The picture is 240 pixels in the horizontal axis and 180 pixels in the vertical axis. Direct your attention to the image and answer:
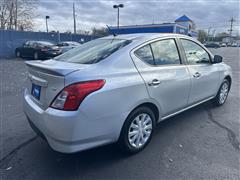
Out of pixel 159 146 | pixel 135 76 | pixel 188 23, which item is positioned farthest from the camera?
pixel 188 23

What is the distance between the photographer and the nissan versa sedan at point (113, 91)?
2.11 m

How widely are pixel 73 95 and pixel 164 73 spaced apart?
4.74 ft

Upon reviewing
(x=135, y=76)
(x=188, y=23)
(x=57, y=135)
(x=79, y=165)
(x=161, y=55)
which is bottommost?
(x=79, y=165)

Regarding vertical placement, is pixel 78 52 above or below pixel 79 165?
above

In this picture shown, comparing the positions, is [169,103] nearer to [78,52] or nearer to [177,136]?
[177,136]

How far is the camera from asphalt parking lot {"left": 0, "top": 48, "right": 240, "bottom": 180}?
2.41 meters

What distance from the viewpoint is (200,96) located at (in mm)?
3834

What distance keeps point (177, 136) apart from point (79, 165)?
1.67 m

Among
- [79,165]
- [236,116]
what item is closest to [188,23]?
[236,116]

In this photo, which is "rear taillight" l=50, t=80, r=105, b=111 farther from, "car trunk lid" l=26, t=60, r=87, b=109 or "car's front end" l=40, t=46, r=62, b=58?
"car's front end" l=40, t=46, r=62, b=58

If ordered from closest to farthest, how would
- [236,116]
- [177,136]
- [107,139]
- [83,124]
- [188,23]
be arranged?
[83,124] < [107,139] < [177,136] < [236,116] < [188,23]

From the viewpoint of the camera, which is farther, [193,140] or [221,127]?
[221,127]

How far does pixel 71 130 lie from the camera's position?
2086mm

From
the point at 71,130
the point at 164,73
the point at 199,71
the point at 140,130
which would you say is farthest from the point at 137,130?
the point at 199,71
